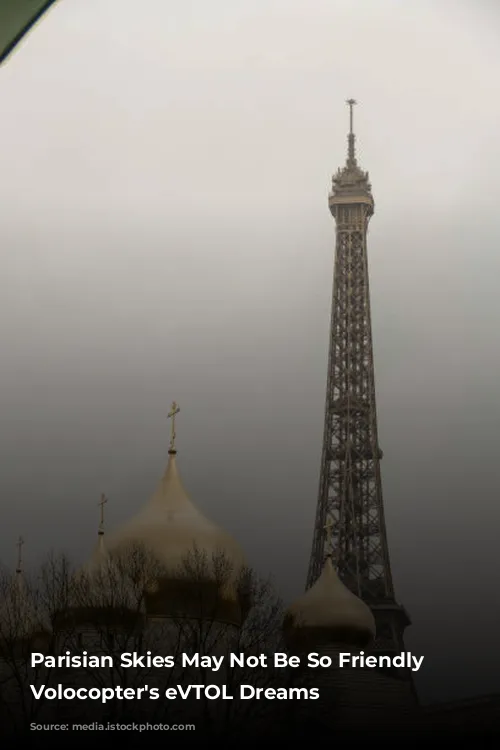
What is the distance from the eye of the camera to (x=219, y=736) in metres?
8.36

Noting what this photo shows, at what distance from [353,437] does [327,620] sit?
10.9 meters

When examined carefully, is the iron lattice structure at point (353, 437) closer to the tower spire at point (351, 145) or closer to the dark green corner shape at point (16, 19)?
the tower spire at point (351, 145)

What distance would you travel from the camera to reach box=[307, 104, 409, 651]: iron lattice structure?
1956cm

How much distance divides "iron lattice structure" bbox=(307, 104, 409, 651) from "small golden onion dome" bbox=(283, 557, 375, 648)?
703 centimetres

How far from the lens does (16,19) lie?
80 centimetres

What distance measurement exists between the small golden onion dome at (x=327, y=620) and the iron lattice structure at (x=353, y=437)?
23.1 ft

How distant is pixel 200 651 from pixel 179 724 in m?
0.90

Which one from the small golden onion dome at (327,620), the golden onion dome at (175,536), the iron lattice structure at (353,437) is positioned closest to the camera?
the golden onion dome at (175,536)

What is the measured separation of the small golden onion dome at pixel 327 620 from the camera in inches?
424

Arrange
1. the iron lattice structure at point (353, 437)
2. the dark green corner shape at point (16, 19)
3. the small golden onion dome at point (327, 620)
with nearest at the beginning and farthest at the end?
the dark green corner shape at point (16, 19) < the small golden onion dome at point (327, 620) < the iron lattice structure at point (353, 437)

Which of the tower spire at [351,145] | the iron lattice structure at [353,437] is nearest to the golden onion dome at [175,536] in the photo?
the iron lattice structure at [353,437]

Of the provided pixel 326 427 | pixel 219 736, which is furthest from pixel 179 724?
pixel 326 427

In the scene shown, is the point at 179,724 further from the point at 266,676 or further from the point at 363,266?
the point at 363,266

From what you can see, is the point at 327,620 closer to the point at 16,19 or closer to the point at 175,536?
the point at 175,536
